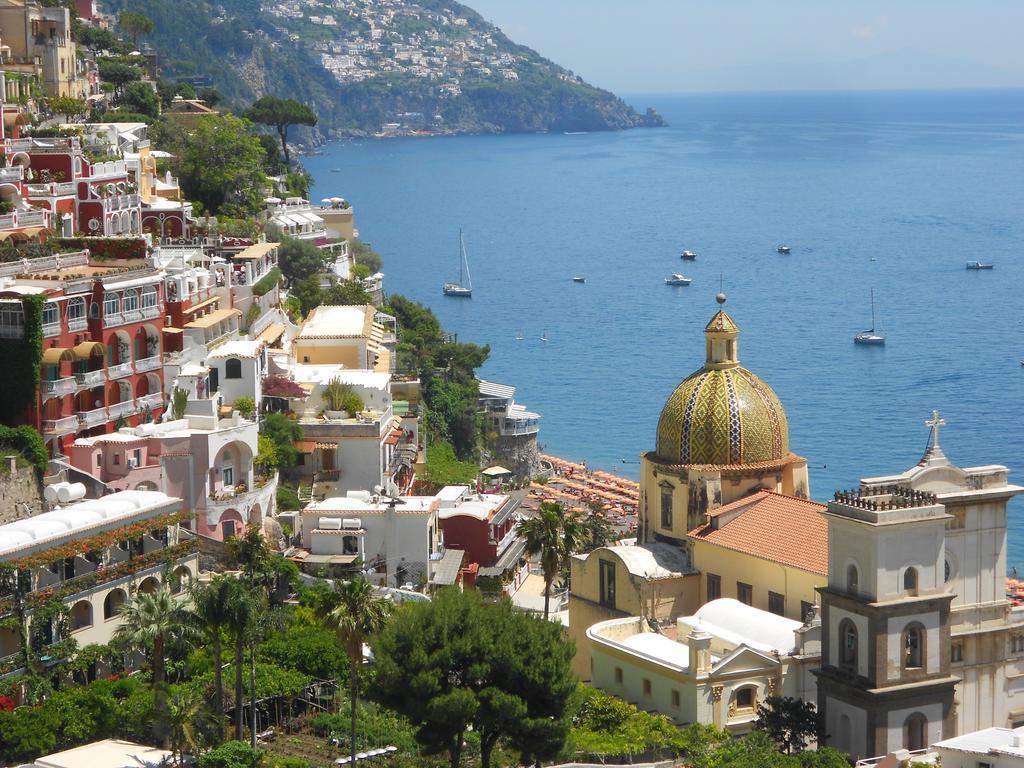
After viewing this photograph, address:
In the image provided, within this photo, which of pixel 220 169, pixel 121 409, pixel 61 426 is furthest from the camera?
pixel 220 169

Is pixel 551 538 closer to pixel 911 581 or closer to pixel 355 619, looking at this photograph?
pixel 355 619

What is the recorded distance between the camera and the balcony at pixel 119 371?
51662 mm

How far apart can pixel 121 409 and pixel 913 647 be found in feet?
74.2

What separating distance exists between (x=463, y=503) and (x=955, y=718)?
20009 millimetres

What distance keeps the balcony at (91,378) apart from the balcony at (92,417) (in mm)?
674

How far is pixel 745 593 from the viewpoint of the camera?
4406 centimetres

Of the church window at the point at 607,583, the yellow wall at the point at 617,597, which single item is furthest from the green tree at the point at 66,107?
the church window at the point at 607,583

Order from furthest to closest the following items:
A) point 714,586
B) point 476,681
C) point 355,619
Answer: point 714,586 → point 355,619 → point 476,681

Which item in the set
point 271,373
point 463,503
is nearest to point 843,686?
point 463,503

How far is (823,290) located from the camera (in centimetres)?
14975

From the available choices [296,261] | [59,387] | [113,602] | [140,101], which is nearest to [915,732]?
[113,602]

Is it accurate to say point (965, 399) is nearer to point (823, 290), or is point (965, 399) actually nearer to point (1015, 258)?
point (823, 290)

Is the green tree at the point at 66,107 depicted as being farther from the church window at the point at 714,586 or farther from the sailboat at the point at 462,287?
the sailboat at the point at 462,287

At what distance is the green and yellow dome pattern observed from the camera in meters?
46.2
